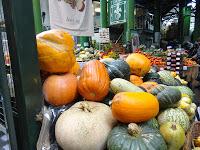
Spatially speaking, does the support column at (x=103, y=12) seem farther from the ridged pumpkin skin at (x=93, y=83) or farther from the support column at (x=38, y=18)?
the ridged pumpkin skin at (x=93, y=83)

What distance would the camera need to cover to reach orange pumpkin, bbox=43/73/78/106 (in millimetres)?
1414

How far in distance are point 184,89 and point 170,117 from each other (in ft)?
2.48

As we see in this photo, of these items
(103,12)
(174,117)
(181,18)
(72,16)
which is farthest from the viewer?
(181,18)

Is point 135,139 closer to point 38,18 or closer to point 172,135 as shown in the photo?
point 172,135

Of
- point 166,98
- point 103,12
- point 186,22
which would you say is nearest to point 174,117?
point 166,98

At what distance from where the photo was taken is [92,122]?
1.25m

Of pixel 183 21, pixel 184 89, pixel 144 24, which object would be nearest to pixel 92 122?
pixel 184 89

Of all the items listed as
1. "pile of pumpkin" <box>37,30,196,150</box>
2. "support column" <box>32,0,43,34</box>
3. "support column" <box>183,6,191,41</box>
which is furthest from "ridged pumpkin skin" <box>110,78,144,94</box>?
"support column" <box>183,6,191,41</box>

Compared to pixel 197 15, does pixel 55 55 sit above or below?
below

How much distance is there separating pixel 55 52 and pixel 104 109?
1.56ft

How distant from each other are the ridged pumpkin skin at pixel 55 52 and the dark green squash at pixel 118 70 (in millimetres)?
349

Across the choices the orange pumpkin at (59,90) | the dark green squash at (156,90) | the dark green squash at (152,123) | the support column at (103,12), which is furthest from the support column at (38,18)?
the support column at (103,12)

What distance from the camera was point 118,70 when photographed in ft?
5.73

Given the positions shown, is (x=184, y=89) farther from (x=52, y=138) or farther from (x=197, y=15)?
(x=197, y=15)
